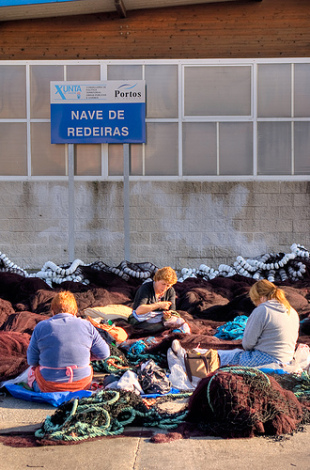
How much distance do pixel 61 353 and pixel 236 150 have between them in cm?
757

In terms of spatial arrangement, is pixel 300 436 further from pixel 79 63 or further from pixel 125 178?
pixel 79 63

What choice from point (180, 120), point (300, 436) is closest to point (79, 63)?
point (180, 120)

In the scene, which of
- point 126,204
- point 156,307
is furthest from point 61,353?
point 126,204

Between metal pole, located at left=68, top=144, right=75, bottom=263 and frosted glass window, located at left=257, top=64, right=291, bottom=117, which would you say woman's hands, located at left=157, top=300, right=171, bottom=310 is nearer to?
metal pole, located at left=68, top=144, right=75, bottom=263

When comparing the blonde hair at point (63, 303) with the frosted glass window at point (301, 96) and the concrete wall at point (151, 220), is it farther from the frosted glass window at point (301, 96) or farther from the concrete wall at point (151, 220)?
the frosted glass window at point (301, 96)

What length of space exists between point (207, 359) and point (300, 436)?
4.89 ft

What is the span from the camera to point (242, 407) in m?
3.98

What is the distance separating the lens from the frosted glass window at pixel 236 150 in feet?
37.7

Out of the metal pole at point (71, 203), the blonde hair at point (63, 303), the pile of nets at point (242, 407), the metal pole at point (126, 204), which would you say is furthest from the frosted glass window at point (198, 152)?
the pile of nets at point (242, 407)

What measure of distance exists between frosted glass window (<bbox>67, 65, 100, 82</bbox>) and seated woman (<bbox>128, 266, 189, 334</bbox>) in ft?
18.7

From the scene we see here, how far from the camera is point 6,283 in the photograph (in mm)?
9523

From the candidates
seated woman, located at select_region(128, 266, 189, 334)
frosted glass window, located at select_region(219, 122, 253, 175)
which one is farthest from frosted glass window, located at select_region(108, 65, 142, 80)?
seated woman, located at select_region(128, 266, 189, 334)

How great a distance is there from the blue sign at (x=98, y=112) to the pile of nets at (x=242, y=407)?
304 inches

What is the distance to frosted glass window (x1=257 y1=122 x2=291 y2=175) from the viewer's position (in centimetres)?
1149
